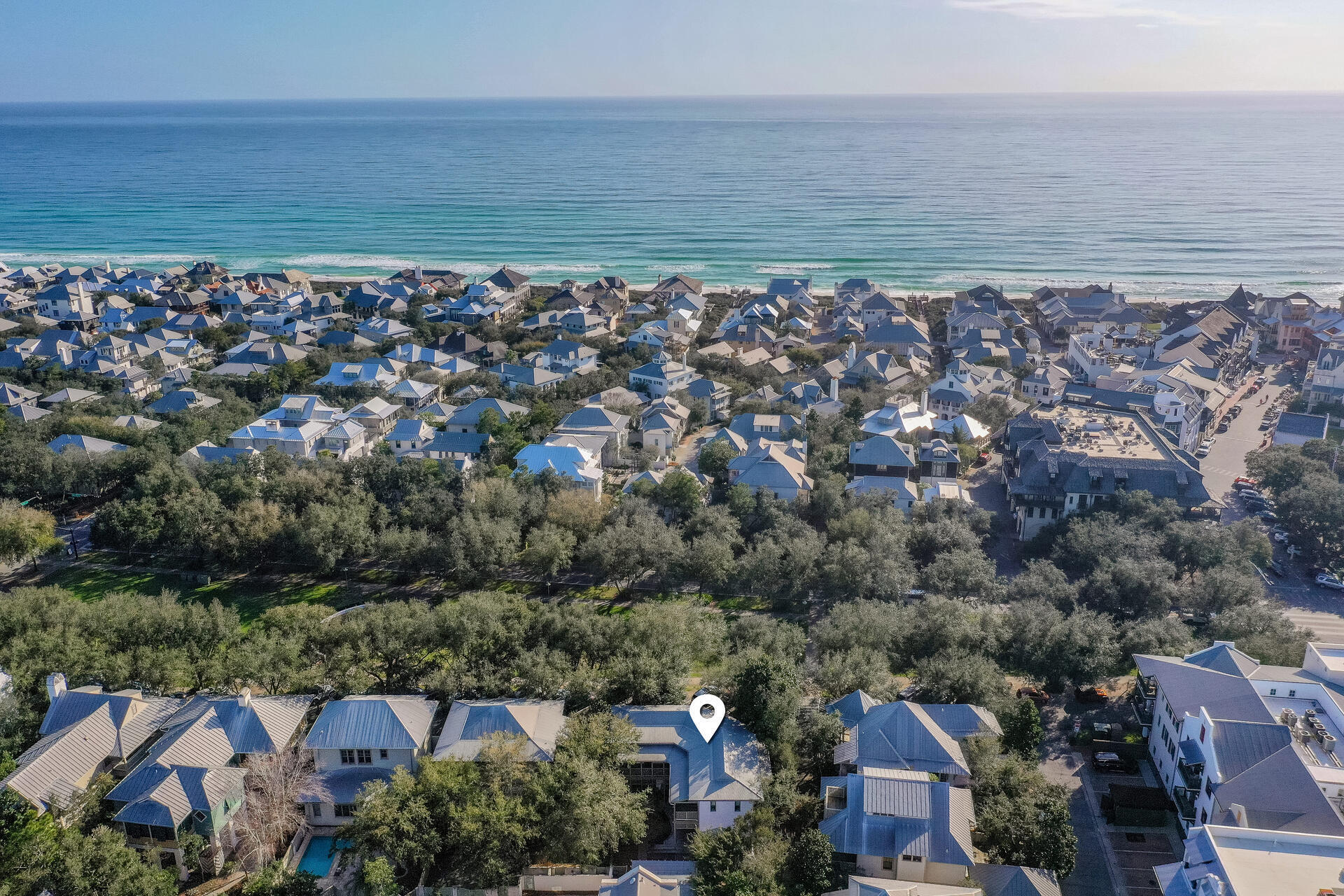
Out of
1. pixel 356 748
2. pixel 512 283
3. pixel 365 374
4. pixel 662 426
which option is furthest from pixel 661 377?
pixel 356 748

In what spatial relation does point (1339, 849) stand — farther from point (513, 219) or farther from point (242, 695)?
point (513, 219)

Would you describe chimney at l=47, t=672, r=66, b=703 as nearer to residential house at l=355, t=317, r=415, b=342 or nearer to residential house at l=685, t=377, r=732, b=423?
residential house at l=685, t=377, r=732, b=423

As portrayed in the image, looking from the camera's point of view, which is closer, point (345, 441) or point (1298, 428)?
point (345, 441)

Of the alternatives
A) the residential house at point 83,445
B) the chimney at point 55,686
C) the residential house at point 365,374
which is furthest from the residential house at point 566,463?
the residential house at point 83,445

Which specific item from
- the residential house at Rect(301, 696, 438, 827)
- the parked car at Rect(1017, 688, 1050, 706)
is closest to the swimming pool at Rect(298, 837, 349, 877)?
the residential house at Rect(301, 696, 438, 827)

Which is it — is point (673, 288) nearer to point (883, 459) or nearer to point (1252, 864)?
point (883, 459)
